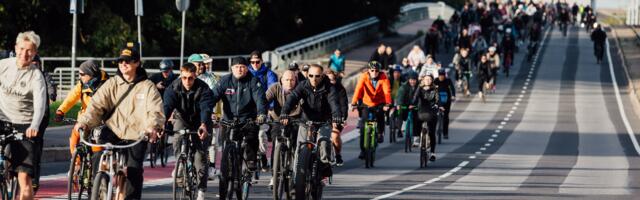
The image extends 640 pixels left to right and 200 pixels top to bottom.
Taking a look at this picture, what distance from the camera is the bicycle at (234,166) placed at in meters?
Answer: 18.1

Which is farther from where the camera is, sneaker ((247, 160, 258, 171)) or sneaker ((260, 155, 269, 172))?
sneaker ((260, 155, 269, 172))

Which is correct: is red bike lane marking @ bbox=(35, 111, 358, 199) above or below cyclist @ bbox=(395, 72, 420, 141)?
below

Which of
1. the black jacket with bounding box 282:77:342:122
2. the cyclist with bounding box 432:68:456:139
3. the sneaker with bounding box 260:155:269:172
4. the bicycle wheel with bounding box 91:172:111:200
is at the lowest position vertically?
the sneaker with bounding box 260:155:269:172

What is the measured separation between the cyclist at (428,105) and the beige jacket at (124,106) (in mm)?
14203

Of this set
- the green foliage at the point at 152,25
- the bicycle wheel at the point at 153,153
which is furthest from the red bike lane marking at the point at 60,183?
the green foliage at the point at 152,25

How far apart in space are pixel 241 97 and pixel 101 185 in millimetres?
5181

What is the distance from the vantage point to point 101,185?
1400 centimetres

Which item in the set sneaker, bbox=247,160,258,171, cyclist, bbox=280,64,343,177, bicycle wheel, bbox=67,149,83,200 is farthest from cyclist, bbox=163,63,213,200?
cyclist, bbox=280,64,343,177

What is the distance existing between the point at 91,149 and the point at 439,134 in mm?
18685

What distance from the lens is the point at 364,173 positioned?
26125 millimetres

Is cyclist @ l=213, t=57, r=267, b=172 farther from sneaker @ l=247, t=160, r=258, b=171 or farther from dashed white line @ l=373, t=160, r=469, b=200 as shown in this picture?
dashed white line @ l=373, t=160, r=469, b=200

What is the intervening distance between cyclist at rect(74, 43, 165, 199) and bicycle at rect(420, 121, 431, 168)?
13630 mm

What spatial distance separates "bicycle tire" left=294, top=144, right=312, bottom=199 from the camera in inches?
692

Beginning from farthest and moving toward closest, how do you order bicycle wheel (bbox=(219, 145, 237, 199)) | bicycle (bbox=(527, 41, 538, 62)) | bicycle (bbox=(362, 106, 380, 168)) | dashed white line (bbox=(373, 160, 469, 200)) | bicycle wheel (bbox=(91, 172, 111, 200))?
bicycle (bbox=(527, 41, 538, 62)) < bicycle (bbox=(362, 106, 380, 168)) < dashed white line (bbox=(373, 160, 469, 200)) < bicycle wheel (bbox=(219, 145, 237, 199)) < bicycle wheel (bbox=(91, 172, 111, 200))
